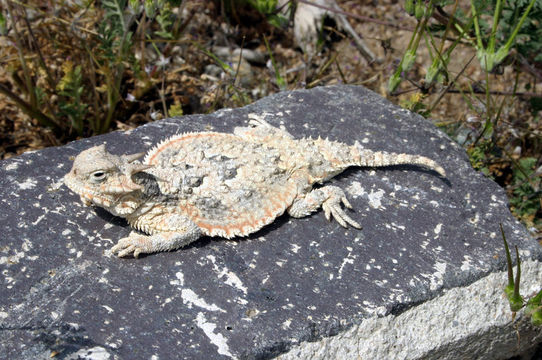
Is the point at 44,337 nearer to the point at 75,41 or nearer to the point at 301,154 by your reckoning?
the point at 301,154

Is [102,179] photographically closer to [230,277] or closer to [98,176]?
[98,176]

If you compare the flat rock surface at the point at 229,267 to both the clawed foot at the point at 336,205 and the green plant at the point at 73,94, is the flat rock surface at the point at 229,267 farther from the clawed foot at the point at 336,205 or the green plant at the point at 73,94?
the green plant at the point at 73,94

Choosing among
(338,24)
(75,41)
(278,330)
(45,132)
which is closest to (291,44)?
(338,24)

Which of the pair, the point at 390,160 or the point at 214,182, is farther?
the point at 390,160

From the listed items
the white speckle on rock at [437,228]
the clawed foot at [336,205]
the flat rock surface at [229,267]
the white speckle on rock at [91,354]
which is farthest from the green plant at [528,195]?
the white speckle on rock at [91,354]

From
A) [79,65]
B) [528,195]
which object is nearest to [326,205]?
[528,195]

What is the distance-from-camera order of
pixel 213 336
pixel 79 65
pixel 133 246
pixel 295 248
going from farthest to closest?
pixel 79 65 < pixel 295 248 < pixel 133 246 < pixel 213 336

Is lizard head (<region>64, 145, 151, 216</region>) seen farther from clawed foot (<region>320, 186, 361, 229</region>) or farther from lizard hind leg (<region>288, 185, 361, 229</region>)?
clawed foot (<region>320, 186, 361, 229</region>)
